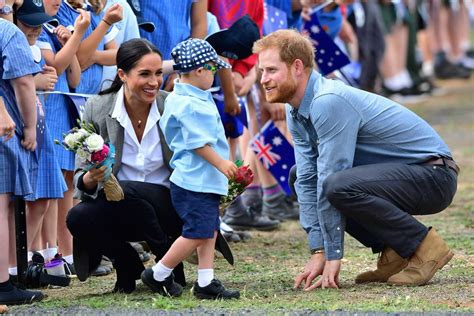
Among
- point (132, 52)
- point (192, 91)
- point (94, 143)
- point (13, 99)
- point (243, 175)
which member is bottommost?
point (243, 175)

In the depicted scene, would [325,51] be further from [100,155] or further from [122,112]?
[100,155]

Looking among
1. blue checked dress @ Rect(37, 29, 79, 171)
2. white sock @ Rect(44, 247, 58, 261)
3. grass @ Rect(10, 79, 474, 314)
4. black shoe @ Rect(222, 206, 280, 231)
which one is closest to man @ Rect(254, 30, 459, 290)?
grass @ Rect(10, 79, 474, 314)

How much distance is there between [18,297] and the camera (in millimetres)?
6629

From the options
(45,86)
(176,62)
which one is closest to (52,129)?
(45,86)

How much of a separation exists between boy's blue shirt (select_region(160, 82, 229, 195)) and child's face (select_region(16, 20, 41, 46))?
1055 mm

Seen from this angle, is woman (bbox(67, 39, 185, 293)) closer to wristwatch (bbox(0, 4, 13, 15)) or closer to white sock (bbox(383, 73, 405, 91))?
wristwatch (bbox(0, 4, 13, 15))

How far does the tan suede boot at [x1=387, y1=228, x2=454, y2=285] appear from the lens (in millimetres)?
6828

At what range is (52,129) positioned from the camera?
303 inches

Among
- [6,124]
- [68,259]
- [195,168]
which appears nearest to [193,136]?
[195,168]

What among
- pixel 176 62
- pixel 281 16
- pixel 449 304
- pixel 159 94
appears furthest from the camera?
pixel 281 16

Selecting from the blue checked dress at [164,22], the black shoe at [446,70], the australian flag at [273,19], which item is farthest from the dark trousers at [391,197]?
the black shoe at [446,70]

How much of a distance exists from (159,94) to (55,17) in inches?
41.7

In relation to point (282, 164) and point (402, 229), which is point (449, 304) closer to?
point (402, 229)

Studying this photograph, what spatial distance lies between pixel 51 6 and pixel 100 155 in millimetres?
1428
